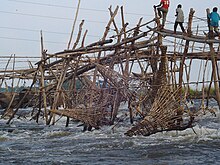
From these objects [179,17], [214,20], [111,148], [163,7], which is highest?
[163,7]

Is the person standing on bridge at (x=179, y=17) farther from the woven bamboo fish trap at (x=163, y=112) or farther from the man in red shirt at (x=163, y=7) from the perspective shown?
the woven bamboo fish trap at (x=163, y=112)

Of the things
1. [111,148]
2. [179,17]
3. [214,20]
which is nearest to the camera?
[111,148]

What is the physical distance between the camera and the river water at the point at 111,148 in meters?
7.95

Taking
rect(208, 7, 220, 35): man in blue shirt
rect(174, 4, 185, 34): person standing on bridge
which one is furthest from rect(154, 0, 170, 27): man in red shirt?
rect(208, 7, 220, 35): man in blue shirt

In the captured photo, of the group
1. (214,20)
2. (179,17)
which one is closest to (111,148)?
(214,20)

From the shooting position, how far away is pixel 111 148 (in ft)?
30.9

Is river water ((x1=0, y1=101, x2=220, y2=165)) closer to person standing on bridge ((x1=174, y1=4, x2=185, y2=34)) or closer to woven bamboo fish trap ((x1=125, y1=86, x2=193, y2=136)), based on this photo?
woven bamboo fish trap ((x1=125, y1=86, x2=193, y2=136))

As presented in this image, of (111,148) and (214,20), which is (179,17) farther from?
(111,148)

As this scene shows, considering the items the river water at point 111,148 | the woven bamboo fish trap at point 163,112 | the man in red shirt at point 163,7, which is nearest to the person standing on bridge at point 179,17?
the man in red shirt at point 163,7

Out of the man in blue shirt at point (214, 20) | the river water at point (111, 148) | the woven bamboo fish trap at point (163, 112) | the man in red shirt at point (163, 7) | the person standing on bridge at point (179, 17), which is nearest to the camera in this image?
the river water at point (111, 148)

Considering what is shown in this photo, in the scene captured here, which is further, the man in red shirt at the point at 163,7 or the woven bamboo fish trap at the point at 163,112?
the man in red shirt at the point at 163,7

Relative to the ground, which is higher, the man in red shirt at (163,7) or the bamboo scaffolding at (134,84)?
the man in red shirt at (163,7)

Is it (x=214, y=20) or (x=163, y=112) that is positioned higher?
(x=214, y=20)

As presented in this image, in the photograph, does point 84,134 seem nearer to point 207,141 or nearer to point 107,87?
point 107,87
